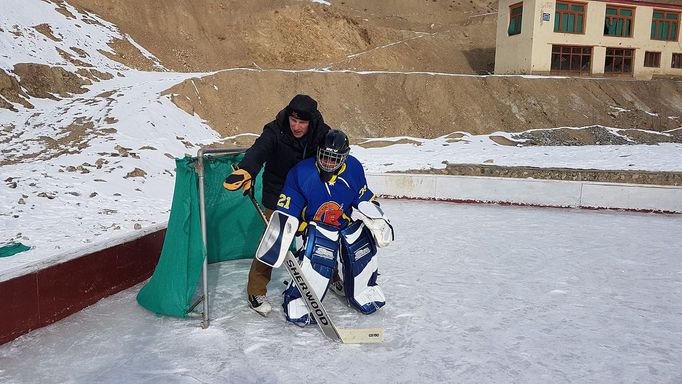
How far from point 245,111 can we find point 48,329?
1911 cm

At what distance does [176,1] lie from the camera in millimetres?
36375

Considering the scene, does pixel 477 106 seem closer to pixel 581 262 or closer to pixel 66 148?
pixel 66 148

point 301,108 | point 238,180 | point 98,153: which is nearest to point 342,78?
point 98,153

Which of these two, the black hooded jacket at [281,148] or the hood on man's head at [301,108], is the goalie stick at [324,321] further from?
the hood on man's head at [301,108]

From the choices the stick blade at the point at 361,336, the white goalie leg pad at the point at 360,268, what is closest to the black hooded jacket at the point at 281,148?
the white goalie leg pad at the point at 360,268

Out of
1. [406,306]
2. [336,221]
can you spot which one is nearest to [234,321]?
[336,221]

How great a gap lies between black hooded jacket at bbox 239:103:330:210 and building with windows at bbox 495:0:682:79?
26.9 m

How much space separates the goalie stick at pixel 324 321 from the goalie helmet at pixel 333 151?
0.63 m

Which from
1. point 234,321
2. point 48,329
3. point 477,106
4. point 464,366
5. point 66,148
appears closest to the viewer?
point 464,366

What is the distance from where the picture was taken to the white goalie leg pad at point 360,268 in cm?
419

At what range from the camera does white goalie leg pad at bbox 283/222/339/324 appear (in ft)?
13.3

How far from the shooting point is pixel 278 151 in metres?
4.17

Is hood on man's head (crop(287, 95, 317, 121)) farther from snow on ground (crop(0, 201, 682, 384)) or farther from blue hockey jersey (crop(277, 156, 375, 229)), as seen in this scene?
snow on ground (crop(0, 201, 682, 384))

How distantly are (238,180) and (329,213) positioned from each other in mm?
809
